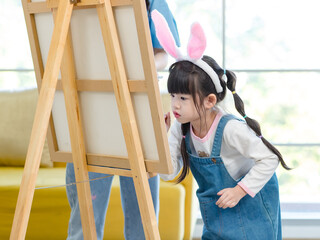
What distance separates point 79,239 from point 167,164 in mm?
515

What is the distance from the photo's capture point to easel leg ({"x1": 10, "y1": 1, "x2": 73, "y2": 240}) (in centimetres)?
134

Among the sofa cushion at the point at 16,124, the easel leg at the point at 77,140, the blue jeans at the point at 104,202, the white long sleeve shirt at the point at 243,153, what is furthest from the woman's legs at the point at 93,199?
the sofa cushion at the point at 16,124

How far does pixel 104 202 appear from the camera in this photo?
1.79 metres

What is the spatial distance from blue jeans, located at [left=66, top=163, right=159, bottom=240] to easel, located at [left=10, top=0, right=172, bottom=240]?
0.59 ft

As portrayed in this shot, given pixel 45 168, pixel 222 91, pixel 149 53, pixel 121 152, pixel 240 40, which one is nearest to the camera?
pixel 149 53

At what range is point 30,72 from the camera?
3.38 metres

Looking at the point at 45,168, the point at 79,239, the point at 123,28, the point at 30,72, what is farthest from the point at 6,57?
the point at 123,28

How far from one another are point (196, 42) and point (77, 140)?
1.50 feet

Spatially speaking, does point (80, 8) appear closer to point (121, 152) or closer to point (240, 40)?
point (121, 152)

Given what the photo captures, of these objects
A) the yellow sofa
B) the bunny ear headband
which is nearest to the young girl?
the bunny ear headband

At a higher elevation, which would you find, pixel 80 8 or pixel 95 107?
pixel 80 8

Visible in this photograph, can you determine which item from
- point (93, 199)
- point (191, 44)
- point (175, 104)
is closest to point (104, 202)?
Answer: point (93, 199)

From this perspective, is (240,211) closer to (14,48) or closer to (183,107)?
(183,107)

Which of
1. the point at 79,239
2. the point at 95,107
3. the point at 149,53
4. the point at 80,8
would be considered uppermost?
the point at 80,8
